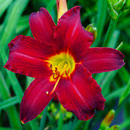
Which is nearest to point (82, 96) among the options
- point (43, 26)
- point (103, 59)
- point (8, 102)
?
point (103, 59)

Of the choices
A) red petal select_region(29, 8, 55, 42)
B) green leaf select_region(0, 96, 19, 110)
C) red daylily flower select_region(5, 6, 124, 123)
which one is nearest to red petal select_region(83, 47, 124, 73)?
red daylily flower select_region(5, 6, 124, 123)

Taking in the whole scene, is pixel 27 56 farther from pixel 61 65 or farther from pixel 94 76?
pixel 94 76

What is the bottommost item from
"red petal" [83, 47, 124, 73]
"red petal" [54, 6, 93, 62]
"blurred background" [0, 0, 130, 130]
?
"blurred background" [0, 0, 130, 130]

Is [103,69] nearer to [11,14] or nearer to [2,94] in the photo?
[2,94]

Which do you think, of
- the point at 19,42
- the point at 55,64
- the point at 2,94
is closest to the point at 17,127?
the point at 2,94

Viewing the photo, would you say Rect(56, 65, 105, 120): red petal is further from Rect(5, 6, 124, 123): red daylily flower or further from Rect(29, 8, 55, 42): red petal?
Rect(29, 8, 55, 42): red petal

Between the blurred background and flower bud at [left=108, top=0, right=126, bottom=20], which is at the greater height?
flower bud at [left=108, top=0, right=126, bottom=20]

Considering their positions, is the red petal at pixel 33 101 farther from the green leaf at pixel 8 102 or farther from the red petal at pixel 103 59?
the green leaf at pixel 8 102
